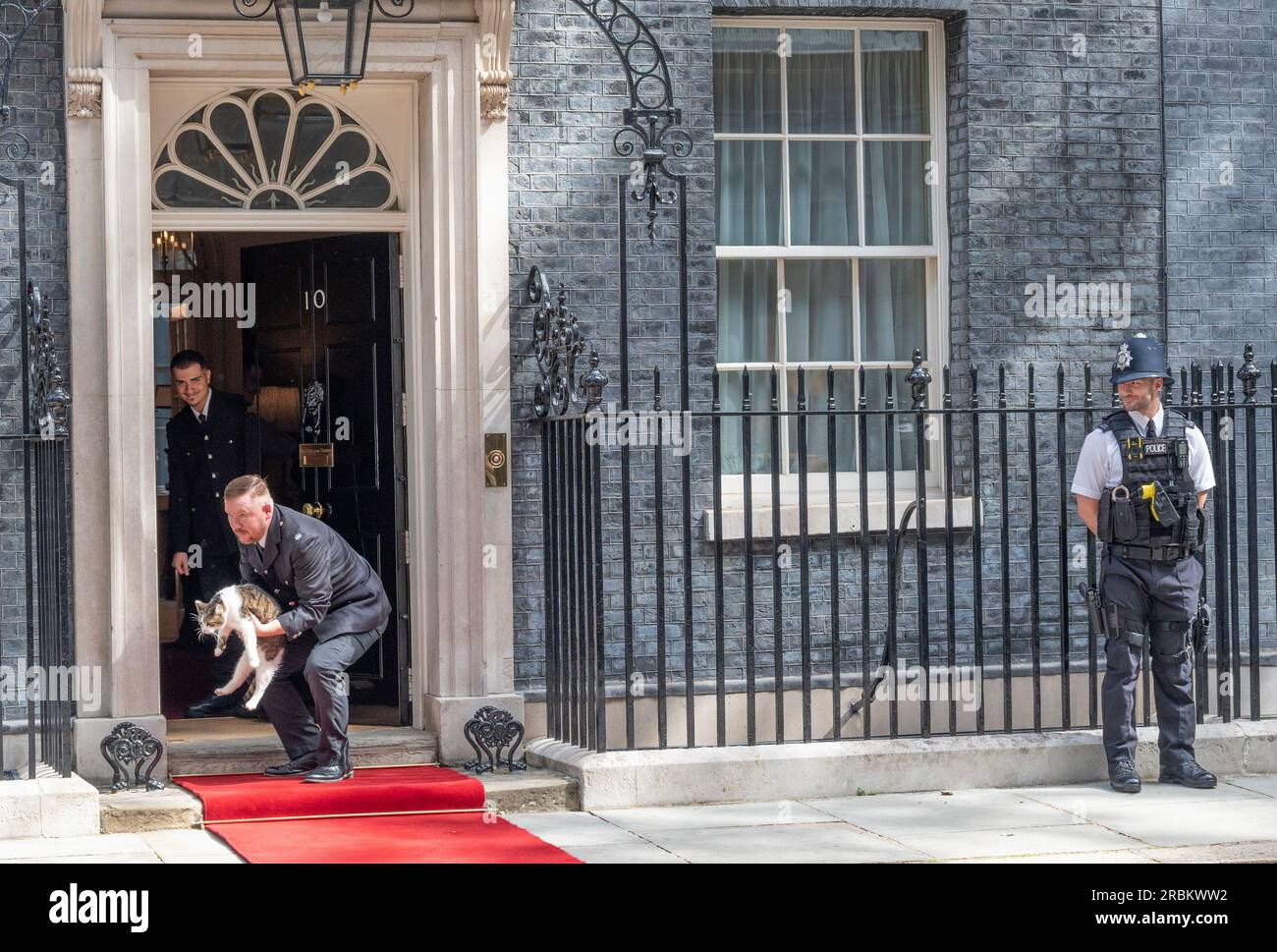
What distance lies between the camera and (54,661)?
7742 mm

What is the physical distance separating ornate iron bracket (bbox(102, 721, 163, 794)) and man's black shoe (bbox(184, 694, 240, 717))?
1.10 m

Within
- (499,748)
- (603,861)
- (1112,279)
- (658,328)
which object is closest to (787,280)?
(658,328)

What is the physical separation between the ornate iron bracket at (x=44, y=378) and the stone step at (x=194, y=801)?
5.35 ft

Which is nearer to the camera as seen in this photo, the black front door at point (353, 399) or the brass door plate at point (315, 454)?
the black front door at point (353, 399)

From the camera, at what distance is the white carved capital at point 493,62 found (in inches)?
340

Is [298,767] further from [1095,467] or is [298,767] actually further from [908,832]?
[1095,467]

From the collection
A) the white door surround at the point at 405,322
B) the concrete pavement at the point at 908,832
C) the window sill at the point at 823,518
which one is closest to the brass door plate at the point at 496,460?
the white door surround at the point at 405,322

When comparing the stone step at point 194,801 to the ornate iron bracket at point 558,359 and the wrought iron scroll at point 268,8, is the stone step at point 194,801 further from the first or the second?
the wrought iron scroll at point 268,8

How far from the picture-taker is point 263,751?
8.51 m

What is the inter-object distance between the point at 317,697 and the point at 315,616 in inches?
14.3

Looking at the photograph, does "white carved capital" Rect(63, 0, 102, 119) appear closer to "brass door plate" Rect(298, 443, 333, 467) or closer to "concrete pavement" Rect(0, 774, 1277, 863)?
"brass door plate" Rect(298, 443, 333, 467)

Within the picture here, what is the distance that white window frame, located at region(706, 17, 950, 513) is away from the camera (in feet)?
30.9

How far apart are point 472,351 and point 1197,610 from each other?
11.9 feet

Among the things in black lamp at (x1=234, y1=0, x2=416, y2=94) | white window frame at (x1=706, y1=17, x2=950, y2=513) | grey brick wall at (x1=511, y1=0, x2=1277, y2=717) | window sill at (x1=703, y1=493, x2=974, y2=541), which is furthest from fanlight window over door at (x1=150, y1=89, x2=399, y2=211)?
window sill at (x1=703, y1=493, x2=974, y2=541)
